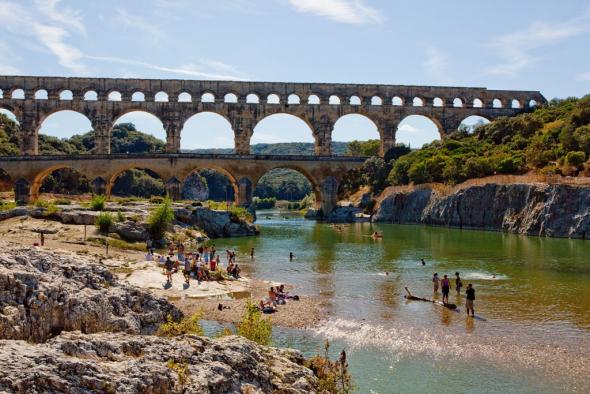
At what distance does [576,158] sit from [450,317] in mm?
38055

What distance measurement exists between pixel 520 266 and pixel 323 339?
18108 mm

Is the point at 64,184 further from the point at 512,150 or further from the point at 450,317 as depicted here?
the point at 450,317

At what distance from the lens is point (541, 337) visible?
54.7 feet

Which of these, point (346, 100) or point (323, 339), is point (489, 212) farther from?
point (323, 339)

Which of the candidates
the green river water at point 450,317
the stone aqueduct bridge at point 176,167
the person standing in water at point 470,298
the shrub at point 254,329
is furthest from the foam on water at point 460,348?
the stone aqueduct bridge at point 176,167

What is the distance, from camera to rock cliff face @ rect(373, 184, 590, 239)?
46312mm

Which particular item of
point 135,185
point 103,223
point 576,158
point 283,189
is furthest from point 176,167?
point 283,189

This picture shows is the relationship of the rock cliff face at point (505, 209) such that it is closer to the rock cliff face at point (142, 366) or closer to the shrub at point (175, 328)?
the shrub at point (175, 328)

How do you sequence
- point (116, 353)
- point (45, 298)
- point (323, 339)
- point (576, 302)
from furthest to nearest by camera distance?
1. point (576, 302)
2. point (323, 339)
3. point (45, 298)
4. point (116, 353)

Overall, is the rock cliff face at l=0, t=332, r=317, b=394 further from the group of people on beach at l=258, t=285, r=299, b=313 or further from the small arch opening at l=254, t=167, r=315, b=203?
the small arch opening at l=254, t=167, r=315, b=203

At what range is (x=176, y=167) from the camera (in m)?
67.4

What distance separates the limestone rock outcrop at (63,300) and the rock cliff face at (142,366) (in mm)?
735

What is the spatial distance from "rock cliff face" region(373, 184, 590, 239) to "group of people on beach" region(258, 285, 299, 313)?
32.1 metres

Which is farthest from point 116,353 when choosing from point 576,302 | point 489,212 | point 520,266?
point 489,212
